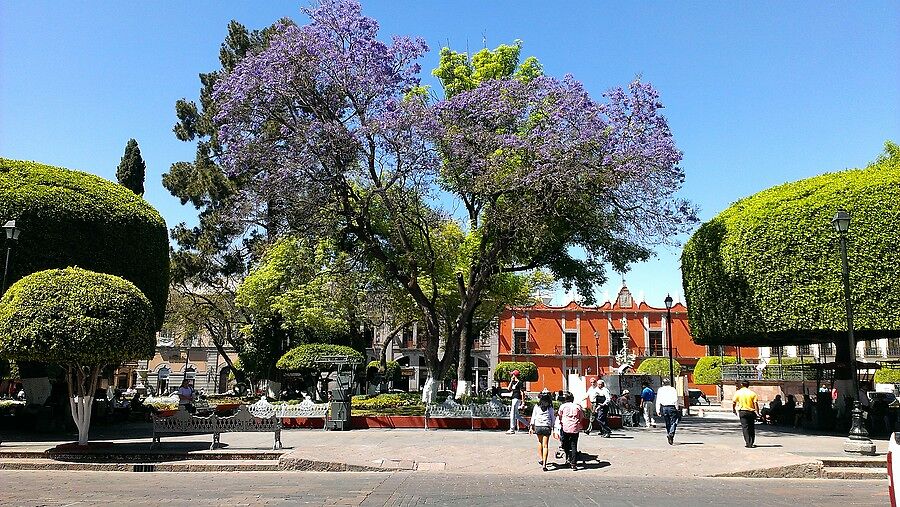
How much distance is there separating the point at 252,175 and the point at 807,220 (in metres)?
15.9

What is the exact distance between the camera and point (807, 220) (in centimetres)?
1758

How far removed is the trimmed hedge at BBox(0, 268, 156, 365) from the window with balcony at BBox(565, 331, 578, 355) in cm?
4577

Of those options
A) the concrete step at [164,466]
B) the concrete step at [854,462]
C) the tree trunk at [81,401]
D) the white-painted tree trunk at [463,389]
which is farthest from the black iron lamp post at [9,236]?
the concrete step at [854,462]

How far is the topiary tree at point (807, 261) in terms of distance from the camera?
1695 centimetres

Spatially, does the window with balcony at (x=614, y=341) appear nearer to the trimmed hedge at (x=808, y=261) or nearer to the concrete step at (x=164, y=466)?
the trimmed hedge at (x=808, y=261)

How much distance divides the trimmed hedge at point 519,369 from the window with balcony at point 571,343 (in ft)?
14.6

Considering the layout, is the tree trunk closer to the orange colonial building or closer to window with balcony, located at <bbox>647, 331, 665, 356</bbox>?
the orange colonial building

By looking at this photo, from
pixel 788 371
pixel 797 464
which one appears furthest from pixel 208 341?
pixel 797 464

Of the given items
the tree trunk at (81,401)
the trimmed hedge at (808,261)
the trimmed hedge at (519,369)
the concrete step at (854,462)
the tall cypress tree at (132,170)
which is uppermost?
the tall cypress tree at (132,170)

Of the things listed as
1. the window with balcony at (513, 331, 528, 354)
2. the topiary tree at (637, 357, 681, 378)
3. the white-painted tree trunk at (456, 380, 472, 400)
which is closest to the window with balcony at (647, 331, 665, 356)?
the topiary tree at (637, 357, 681, 378)

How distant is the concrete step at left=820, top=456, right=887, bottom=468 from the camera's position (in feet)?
37.3

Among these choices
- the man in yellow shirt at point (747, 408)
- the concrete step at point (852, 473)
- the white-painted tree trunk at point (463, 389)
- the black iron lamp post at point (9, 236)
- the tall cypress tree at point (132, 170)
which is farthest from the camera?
the tall cypress tree at point (132, 170)

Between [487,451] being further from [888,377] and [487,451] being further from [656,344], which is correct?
[656,344]

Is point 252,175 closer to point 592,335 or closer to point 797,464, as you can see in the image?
point 797,464
